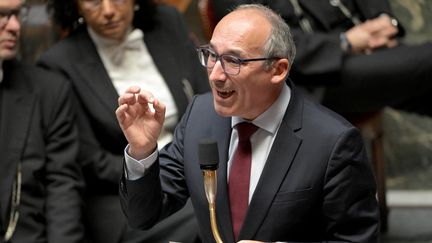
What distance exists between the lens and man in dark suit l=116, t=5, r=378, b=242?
75.7 inches

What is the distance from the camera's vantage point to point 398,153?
12.9 ft

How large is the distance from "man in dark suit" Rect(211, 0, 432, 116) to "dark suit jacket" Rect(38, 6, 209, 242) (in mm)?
245

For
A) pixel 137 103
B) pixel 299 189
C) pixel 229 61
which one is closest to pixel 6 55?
pixel 137 103

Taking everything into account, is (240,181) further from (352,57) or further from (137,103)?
(352,57)

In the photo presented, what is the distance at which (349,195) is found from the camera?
191cm

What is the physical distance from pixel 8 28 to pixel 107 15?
0.33 m

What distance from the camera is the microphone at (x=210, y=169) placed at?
183 cm

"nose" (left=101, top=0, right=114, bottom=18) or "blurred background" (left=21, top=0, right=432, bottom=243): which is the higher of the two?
"nose" (left=101, top=0, right=114, bottom=18)

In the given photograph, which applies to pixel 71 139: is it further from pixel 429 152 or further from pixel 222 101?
pixel 429 152

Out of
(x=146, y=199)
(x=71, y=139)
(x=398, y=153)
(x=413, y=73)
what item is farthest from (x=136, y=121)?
(x=398, y=153)

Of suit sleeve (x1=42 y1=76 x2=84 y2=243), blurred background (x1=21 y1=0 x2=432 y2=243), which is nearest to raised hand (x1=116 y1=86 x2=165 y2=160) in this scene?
suit sleeve (x1=42 y1=76 x2=84 y2=243)

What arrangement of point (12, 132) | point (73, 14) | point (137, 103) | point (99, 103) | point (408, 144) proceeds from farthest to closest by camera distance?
point (408, 144)
point (73, 14)
point (99, 103)
point (12, 132)
point (137, 103)

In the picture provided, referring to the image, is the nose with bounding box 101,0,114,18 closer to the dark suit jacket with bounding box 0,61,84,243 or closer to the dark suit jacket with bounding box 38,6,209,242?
the dark suit jacket with bounding box 38,6,209,242

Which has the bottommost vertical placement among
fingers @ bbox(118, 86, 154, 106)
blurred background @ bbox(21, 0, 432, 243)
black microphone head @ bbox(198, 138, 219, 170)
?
blurred background @ bbox(21, 0, 432, 243)
